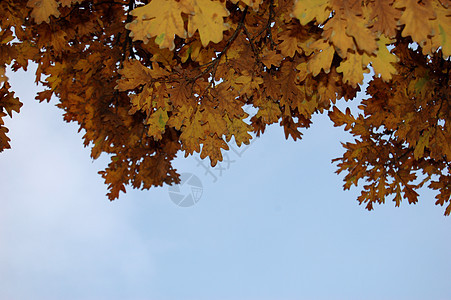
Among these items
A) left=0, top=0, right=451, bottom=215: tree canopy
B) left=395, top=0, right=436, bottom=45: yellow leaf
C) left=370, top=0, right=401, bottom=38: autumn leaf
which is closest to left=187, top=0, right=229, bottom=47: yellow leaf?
left=0, top=0, right=451, bottom=215: tree canopy

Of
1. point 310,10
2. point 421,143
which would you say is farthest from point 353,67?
point 421,143

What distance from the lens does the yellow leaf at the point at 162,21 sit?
2018 mm

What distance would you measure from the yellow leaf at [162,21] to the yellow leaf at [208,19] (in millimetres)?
59

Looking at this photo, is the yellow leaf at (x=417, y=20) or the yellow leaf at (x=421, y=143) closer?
the yellow leaf at (x=417, y=20)

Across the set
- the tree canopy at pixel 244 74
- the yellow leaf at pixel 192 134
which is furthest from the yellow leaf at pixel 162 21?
the yellow leaf at pixel 192 134

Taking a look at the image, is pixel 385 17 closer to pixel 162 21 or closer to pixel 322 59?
pixel 322 59

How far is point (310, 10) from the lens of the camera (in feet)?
6.55

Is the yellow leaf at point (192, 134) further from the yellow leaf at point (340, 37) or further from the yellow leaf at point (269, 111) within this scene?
the yellow leaf at point (340, 37)

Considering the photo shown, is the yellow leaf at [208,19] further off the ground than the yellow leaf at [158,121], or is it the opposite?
the yellow leaf at [158,121]

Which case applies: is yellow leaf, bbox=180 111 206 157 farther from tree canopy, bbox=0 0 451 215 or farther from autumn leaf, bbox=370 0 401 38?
autumn leaf, bbox=370 0 401 38

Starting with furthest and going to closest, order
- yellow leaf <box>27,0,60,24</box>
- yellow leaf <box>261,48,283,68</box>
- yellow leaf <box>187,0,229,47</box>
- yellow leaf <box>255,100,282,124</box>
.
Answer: yellow leaf <box>255,100,282,124</box> → yellow leaf <box>261,48,283,68</box> → yellow leaf <box>27,0,60,24</box> → yellow leaf <box>187,0,229,47</box>

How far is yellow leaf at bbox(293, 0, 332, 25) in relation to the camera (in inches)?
78.1

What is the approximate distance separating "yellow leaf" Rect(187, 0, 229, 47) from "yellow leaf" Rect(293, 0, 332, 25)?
36 cm

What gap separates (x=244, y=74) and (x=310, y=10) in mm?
1134
